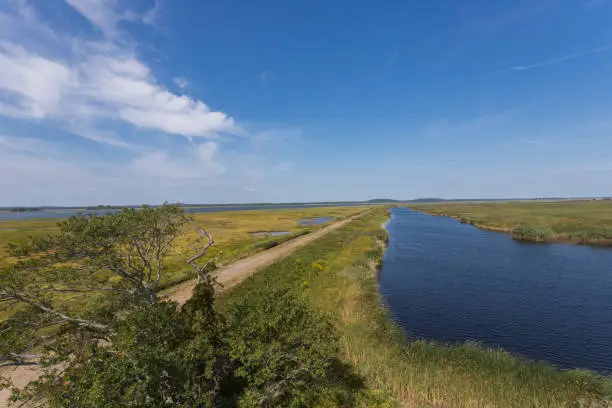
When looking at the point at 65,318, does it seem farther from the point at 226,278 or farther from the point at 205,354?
the point at 226,278

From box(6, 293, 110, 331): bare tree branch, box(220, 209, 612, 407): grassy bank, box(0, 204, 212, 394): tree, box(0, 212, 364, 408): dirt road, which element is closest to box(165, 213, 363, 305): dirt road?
box(0, 212, 364, 408): dirt road

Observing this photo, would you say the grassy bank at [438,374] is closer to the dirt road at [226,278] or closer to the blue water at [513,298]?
the blue water at [513,298]

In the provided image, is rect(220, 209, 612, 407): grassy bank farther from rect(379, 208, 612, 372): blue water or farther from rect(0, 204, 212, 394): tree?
rect(0, 204, 212, 394): tree

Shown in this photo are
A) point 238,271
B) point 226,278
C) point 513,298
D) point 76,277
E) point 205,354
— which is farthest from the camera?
point 238,271

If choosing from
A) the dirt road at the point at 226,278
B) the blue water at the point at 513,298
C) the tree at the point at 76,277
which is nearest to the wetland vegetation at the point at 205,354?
the tree at the point at 76,277

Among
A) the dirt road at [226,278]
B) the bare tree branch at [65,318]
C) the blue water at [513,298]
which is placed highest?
the bare tree branch at [65,318]

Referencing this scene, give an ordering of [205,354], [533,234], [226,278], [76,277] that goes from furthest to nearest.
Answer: [533,234] → [226,278] → [76,277] → [205,354]

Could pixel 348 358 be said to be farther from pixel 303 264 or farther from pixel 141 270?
pixel 303 264

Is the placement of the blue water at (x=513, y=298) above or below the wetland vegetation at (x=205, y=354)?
below

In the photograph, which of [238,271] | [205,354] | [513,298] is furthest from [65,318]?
[513,298]

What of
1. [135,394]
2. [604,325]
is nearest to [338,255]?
[604,325]
